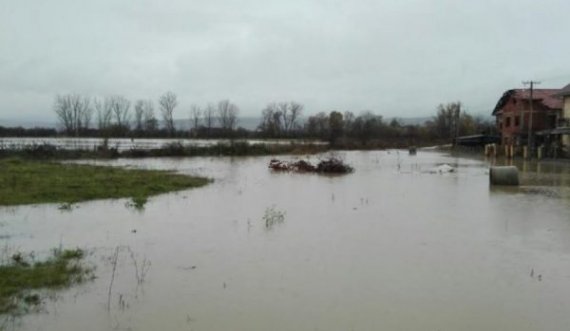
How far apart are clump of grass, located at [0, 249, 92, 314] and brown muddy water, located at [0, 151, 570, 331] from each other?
0.78 ft

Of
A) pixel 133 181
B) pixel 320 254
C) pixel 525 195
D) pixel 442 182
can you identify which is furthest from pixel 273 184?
pixel 320 254

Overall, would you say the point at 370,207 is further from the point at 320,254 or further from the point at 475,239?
the point at 320,254

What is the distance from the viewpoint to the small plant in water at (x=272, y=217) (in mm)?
11375

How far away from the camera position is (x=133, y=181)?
19359 mm

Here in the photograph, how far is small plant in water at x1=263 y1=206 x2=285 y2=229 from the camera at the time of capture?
37.3ft

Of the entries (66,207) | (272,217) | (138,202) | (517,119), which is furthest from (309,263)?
(517,119)

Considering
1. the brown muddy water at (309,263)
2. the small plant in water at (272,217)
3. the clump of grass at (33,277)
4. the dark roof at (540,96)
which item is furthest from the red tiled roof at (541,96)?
the clump of grass at (33,277)

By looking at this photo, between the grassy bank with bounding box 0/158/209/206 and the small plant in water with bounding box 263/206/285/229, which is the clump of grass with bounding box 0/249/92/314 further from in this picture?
the grassy bank with bounding box 0/158/209/206

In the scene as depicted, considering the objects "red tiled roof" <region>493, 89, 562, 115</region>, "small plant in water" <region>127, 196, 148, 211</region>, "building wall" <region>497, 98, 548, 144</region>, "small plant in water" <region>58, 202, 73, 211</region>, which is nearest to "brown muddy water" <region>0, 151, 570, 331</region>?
"small plant in water" <region>127, 196, 148, 211</region>

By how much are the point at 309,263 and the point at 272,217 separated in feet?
12.9

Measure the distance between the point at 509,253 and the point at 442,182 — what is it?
42.4ft

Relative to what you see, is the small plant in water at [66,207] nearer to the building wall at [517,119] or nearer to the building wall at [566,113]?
the building wall at [566,113]

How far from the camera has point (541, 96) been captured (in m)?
46.8

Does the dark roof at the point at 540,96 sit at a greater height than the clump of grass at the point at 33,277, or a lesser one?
greater
